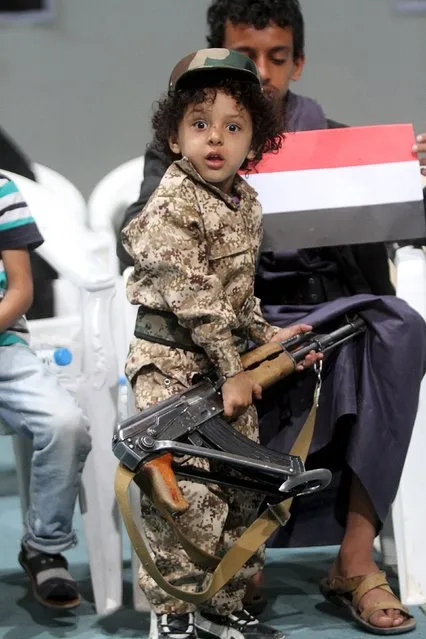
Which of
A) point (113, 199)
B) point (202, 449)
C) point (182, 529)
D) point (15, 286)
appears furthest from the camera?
point (113, 199)

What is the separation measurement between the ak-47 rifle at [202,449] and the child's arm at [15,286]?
1.39ft

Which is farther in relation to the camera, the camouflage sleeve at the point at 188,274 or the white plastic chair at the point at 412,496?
the white plastic chair at the point at 412,496

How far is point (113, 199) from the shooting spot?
3006mm

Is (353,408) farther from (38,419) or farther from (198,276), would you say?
(38,419)

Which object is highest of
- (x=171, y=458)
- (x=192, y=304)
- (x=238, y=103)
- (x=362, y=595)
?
(x=238, y=103)

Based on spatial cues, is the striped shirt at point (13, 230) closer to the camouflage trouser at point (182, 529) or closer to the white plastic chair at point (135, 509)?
the white plastic chair at point (135, 509)

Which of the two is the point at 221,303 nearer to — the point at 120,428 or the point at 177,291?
the point at 177,291

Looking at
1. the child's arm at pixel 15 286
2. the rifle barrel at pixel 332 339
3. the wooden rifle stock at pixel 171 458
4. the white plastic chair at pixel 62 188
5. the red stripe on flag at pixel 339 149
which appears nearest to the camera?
the wooden rifle stock at pixel 171 458

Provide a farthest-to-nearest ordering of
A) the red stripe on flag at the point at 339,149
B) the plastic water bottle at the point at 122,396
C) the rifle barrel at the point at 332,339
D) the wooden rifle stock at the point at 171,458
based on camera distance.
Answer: the plastic water bottle at the point at 122,396 < the red stripe on flag at the point at 339,149 < the rifle barrel at the point at 332,339 < the wooden rifle stock at the point at 171,458

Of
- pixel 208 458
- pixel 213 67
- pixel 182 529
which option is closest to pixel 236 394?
pixel 208 458

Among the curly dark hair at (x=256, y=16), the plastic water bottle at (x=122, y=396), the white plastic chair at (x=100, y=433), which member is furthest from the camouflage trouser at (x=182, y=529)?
the curly dark hair at (x=256, y=16)

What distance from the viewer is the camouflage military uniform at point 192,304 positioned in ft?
6.00

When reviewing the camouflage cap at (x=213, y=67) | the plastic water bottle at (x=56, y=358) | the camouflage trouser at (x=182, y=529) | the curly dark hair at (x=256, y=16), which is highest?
the curly dark hair at (x=256, y=16)

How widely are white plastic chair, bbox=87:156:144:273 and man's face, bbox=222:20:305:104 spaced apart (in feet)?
2.65
